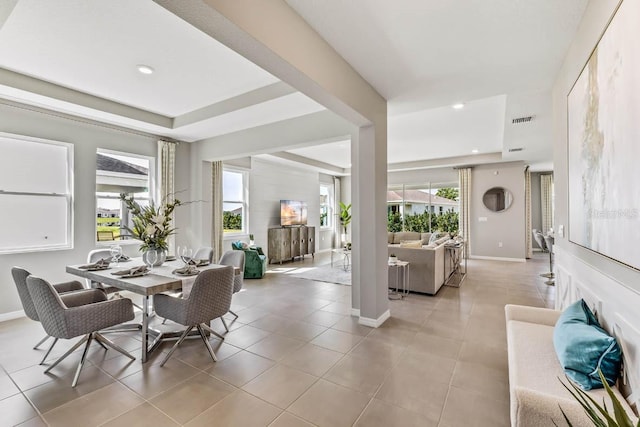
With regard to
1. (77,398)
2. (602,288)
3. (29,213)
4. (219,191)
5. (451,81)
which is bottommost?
(77,398)

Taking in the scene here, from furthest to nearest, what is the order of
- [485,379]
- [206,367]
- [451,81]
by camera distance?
[451,81]
[206,367]
[485,379]

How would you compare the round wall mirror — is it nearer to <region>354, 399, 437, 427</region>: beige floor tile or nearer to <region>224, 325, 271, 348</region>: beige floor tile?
<region>224, 325, 271, 348</region>: beige floor tile

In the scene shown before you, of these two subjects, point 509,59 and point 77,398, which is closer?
point 77,398

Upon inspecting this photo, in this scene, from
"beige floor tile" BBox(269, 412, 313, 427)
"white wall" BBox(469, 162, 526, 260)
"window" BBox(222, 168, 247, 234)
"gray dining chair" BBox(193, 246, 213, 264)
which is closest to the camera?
"beige floor tile" BBox(269, 412, 313, 427)

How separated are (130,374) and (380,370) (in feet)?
6.89

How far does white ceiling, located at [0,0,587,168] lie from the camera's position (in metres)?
2.22

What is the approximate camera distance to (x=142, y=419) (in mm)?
1955

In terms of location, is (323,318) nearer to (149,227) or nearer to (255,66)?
(149,227)

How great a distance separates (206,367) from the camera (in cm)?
262

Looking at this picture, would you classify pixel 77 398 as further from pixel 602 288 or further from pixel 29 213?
pixel 602 288

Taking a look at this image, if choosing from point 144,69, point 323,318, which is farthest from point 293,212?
point 144,69

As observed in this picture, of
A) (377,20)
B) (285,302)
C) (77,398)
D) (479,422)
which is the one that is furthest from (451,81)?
(77,398)

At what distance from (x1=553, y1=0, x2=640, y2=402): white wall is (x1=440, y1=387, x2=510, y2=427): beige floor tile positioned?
2.85 feet

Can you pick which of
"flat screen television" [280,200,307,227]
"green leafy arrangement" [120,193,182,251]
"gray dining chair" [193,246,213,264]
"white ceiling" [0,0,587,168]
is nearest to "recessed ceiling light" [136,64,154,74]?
"white ceiling" [0,0,587,168]
